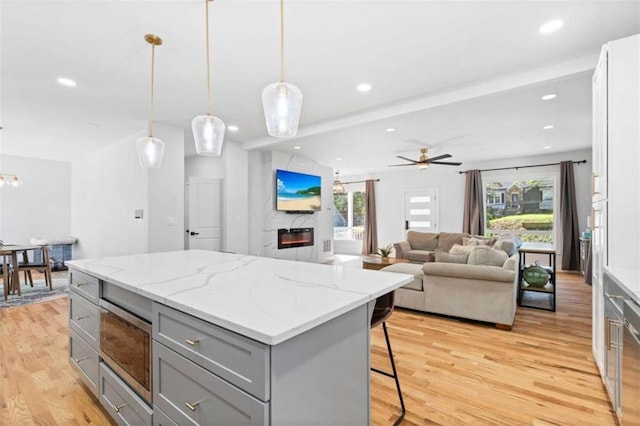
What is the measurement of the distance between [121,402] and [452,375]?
2.17 metres

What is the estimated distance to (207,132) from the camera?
212cm

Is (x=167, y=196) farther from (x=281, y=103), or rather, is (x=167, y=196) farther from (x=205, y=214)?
(x=281, y=103)

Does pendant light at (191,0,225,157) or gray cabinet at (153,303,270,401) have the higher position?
pendant light at (191,0,225,157)

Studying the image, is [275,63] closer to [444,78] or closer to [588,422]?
[444,78]

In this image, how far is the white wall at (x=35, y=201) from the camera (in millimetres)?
6410

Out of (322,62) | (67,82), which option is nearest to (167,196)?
(67,82)

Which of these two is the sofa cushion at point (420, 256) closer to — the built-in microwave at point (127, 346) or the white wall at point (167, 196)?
the white wall at point (167, 196)

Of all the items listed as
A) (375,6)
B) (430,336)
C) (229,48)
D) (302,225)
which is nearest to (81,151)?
(302,225)

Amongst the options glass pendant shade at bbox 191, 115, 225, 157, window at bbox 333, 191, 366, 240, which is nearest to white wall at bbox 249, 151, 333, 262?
window at bbox 333, 191, 366, 240

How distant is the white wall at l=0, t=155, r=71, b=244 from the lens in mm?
6410

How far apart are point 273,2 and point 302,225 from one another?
540 cm

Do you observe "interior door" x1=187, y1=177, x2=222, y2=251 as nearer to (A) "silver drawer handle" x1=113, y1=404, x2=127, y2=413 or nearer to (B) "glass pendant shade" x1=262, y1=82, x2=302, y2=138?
(A) "silver drawer handle" x1=113, y1=404, x2=127, y2=413

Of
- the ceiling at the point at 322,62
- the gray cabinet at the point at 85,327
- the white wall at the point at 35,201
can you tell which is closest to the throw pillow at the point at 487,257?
the ceiling at the point at 322,62

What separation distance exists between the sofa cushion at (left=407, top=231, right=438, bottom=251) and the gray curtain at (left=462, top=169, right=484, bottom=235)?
51.8 inches
